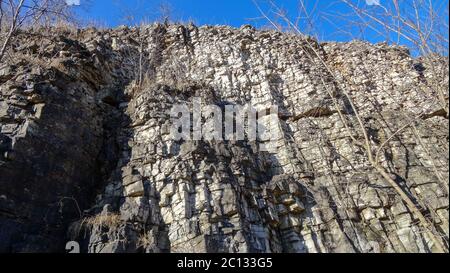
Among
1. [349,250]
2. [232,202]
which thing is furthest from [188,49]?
[349,250]

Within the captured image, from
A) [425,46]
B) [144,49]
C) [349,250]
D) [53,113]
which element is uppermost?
[144,49]

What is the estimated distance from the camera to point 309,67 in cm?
1050

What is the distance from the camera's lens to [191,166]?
652 centimetres

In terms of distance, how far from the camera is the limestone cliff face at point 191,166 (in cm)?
554

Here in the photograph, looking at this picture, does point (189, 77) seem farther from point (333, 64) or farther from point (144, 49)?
point (333, 64)

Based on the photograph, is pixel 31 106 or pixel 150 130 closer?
pixel 31 106

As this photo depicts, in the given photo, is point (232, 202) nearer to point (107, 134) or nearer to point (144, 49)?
point (107, 134)

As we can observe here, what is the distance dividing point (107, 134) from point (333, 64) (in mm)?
7323

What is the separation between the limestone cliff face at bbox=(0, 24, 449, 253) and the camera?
5.54 meters

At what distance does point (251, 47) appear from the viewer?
36.9 ft
